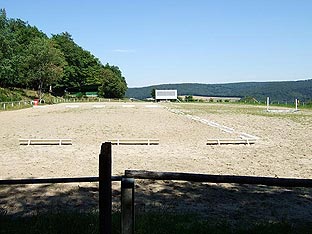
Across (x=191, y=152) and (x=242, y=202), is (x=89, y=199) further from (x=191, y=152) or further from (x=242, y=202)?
(x=191, y=152)

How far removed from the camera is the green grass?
3.98 m

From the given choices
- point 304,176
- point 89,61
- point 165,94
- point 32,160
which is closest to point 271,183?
point 304,176

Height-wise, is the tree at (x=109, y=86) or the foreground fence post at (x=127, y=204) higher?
the tree at (x=109, y=86)

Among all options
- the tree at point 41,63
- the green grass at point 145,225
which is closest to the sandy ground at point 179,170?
the green grass at point 145,225

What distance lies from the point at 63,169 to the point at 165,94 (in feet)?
278

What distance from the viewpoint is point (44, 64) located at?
54.4 meters

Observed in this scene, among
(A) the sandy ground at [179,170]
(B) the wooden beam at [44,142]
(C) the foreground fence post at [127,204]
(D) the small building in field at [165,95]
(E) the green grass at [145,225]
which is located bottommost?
(A) the sandy ground at [179,170]

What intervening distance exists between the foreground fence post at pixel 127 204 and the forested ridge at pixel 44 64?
44687 mm

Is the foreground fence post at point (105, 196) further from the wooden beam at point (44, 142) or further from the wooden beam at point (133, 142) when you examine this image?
the wooden beam at point (44, 142)

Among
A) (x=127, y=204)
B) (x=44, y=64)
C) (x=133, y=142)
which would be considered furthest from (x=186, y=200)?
(x=44, y=64)

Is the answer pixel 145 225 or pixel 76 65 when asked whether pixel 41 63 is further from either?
pixel 145 225

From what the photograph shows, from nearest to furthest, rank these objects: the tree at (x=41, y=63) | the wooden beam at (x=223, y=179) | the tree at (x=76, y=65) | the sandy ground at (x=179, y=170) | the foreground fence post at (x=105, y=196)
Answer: the foreground fence post at (x=105, y=196) < the wooden beam at (x=223, y=179) < the sandy ground at (x=179, y=170) < the tree at (x=41, y=63) < the tree at (x=76, y=65)

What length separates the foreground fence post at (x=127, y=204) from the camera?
119 inches

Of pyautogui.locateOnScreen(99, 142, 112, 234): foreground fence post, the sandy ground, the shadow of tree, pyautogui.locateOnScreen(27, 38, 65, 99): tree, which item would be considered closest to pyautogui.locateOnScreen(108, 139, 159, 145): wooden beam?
the sandy ground
